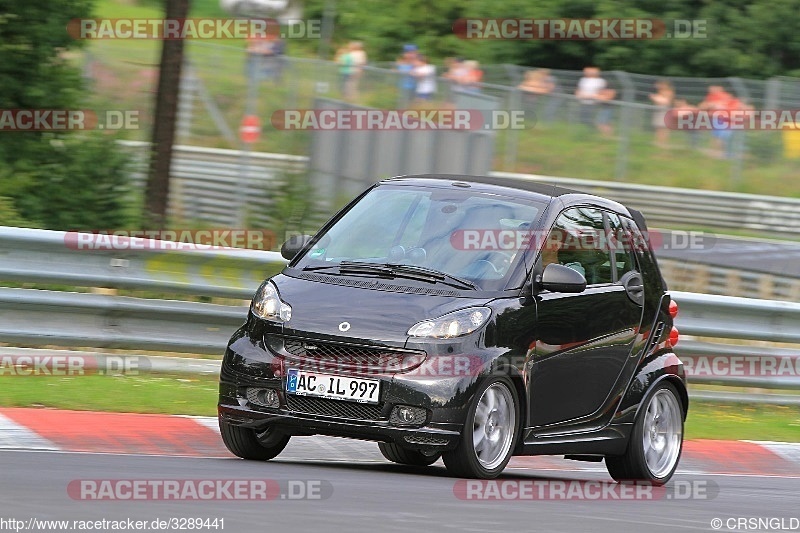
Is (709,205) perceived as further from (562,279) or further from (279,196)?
(562,279)

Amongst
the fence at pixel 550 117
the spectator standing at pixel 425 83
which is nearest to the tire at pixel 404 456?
the spectator standing at pixel 425 83

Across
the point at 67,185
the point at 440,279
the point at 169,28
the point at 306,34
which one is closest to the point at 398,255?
the point at 440,279

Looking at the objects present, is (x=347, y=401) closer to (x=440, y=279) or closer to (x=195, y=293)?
(x=440, y=279)

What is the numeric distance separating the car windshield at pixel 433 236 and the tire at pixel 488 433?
1.95 feet

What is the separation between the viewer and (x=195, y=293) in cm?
1162

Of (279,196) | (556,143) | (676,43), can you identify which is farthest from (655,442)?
(676,43)

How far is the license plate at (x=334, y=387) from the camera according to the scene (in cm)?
802

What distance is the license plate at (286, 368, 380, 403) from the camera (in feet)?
26.3

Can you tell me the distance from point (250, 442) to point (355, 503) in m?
1.88

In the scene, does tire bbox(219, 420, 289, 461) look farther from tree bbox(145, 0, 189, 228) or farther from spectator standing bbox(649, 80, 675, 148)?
spectator standing bbox(649, 80, 675, 148)

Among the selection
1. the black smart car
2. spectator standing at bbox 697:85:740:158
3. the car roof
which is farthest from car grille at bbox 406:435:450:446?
spectator standing at bbox 697:85:740:158

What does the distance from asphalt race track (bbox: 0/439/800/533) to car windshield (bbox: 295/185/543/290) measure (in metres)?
1.09

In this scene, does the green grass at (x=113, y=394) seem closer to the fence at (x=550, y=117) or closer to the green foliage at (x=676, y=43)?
the fence at (x=550, y=117)

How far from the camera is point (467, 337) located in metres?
8.06
